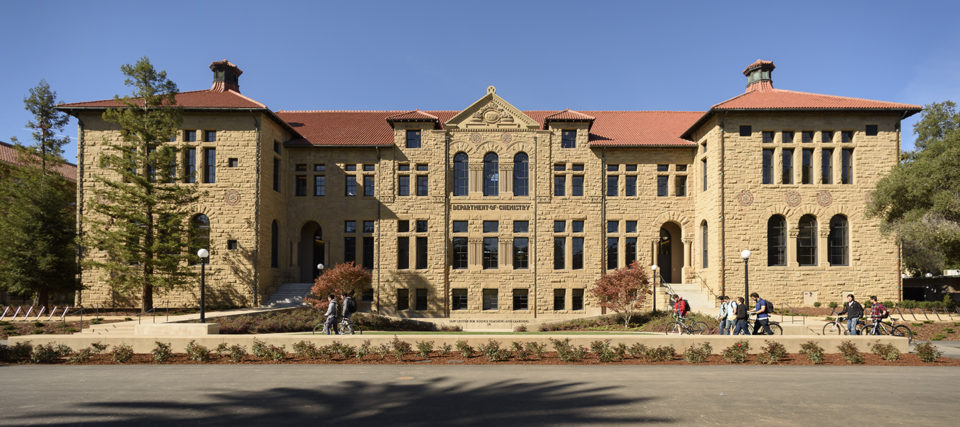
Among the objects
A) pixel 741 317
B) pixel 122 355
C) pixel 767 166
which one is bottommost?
pixel 122 355

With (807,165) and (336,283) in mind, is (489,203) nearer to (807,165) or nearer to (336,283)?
(336,283)

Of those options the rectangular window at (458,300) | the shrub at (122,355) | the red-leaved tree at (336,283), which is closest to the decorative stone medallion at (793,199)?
the rectangular window at (458,300)

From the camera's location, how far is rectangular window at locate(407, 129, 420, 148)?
33.9 metres

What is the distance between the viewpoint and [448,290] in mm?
33219

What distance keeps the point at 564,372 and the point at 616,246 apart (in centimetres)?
2265

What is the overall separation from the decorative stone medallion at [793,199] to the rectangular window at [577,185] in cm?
1098

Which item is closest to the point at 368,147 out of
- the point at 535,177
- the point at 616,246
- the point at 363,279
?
the point at 363,279

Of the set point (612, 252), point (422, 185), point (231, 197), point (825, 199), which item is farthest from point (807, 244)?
point (231, 197)

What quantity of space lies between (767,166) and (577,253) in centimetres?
1134

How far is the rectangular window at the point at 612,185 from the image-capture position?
33.7 m

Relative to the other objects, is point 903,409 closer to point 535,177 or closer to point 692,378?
point 692,378

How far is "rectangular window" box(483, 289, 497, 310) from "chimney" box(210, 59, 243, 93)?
20.7 meters

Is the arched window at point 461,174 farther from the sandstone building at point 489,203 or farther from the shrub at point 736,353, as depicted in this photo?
the shrub at point 736,353

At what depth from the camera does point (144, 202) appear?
85.7 feet
